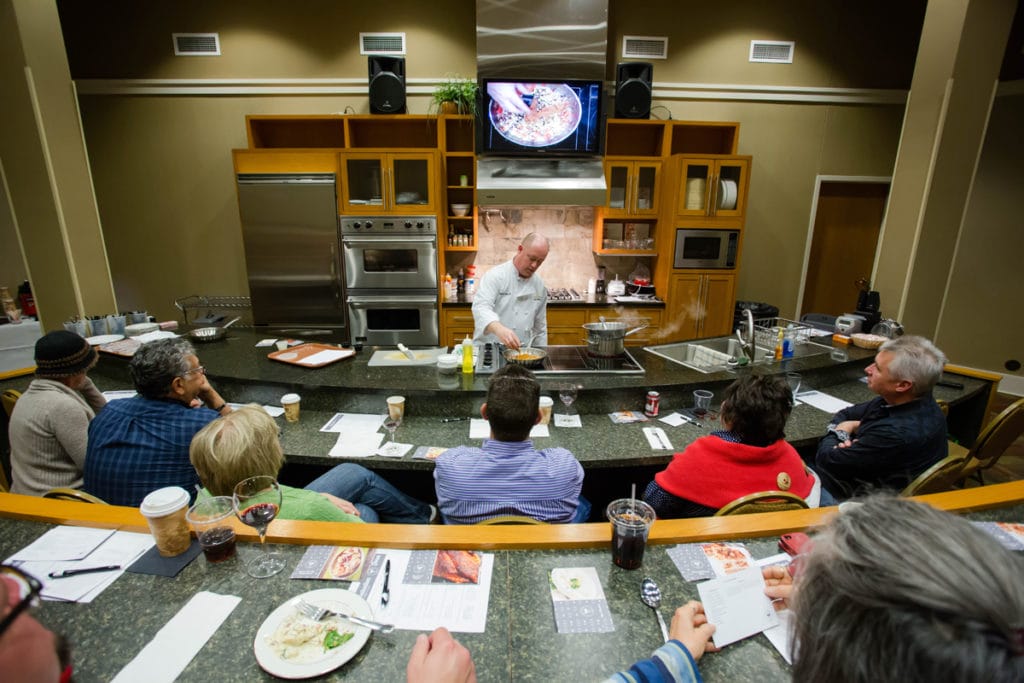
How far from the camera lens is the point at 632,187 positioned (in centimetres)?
507

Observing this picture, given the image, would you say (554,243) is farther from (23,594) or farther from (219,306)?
(23,594)

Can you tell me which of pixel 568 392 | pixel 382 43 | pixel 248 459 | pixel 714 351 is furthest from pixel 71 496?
pixel 382 43

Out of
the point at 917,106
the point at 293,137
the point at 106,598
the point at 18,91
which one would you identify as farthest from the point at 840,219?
the point at 18,91

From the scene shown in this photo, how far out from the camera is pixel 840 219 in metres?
5.80

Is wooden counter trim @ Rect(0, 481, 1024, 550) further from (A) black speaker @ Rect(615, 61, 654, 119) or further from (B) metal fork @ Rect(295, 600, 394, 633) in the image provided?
(A) black speaker @ Rect(615, 61, 654, 119)

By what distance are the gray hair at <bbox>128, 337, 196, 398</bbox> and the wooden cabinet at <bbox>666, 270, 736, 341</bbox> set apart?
14.9 feet

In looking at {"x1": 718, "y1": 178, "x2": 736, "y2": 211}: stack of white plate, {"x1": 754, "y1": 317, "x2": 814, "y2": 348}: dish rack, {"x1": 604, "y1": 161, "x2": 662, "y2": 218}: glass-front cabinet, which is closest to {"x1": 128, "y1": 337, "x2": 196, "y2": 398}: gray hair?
{"x1": 754, "y1": 317, "x2": 814, "y2": 348}: dish rack

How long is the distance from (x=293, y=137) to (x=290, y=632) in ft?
17.9

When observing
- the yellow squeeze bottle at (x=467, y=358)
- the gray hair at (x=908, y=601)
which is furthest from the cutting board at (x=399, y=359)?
the gray hair at (x=908, y=601)

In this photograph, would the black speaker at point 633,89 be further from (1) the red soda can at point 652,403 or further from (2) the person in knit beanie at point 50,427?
(2) the person in knit beanie at point 50,427

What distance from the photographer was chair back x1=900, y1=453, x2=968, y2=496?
76.7 inches

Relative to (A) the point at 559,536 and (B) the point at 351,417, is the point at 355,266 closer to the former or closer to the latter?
(B) the point at 351,417

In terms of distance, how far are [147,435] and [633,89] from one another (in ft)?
16.3

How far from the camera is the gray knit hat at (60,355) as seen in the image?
208cm
